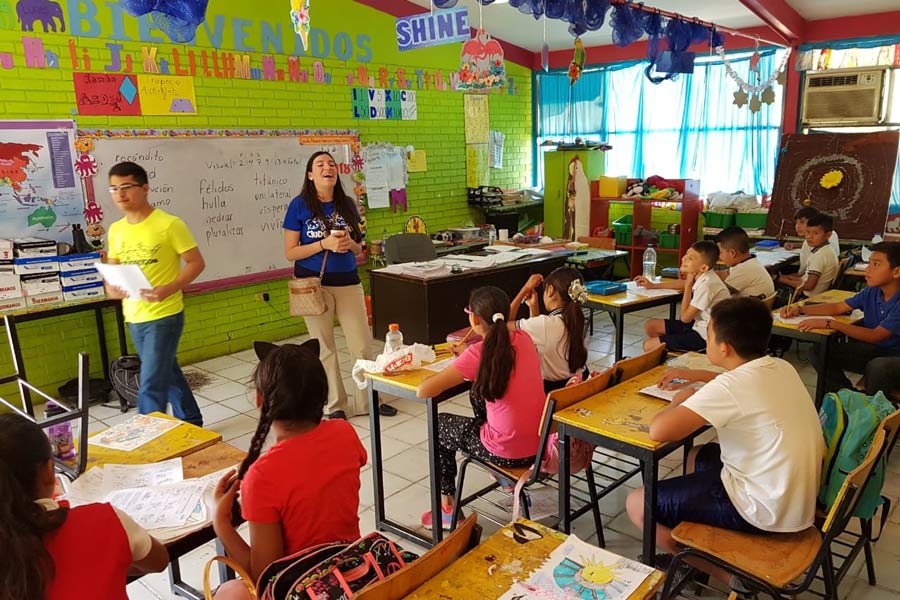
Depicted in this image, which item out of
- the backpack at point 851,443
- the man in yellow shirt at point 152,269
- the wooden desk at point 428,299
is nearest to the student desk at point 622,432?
the backpack at point 851,443

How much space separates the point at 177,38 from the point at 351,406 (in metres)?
2.43

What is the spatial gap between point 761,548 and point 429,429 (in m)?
1.30

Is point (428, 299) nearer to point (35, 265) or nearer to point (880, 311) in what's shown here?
point (35, 265)

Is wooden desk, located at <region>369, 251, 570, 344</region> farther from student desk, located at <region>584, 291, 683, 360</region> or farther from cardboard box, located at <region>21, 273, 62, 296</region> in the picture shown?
cardboard box, located at <region>21, 273, 62, 296</region>

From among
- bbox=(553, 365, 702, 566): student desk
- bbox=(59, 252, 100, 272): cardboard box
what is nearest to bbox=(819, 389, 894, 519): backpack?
bbox=(553, 365, 702, 566): student desk

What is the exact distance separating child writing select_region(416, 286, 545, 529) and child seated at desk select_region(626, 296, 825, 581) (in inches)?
24.4

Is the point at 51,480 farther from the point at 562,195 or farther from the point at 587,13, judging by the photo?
the point at 562,195

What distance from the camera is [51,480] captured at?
146 centimetres

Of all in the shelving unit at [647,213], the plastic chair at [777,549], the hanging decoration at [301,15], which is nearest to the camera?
the plastic chair at [777,549]

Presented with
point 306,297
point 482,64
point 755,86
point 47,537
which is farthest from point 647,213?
point 47,537

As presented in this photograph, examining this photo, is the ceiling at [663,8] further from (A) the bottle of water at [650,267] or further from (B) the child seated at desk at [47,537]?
(B) the child seated at desk at [47,537]

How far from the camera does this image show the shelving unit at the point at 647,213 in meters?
7.88

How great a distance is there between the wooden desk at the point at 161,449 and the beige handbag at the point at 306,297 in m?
1.78

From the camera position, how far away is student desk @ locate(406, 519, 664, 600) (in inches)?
57.1
